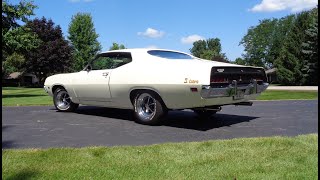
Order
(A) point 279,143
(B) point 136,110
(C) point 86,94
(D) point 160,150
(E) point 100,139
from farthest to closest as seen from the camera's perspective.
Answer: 1. (C) point 86,94
2. (B) point 136,110
3. (E) point 100,139
4. (A) point 279,143
5. (D) point 160,150

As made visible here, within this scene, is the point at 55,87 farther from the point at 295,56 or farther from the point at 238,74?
the point at 295,56

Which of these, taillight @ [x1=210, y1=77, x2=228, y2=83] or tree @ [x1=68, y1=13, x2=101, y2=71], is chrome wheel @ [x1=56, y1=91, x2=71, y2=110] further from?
tree @ [x1=68, y1=13, x2=101, y2=71]

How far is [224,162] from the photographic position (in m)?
4.49

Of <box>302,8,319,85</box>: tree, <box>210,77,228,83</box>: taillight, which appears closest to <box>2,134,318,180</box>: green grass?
<box>210,77,228,83</box>: taillight

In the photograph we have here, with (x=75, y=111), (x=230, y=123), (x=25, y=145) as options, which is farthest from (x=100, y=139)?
(x=75, y=111)

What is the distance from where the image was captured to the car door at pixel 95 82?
8.64 meters

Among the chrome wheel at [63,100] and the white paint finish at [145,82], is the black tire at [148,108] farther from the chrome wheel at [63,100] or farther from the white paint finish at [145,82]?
the chrome wheel at [63,100]

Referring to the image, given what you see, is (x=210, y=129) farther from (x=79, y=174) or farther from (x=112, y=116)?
(x=79, y=174)

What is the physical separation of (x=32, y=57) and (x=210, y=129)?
54382mm

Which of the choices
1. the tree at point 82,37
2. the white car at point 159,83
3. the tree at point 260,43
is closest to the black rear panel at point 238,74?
the white car at point 159,83

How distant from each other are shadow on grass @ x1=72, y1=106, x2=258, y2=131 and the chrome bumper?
70 centimetres

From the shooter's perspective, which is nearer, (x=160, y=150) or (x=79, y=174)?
(x=79, y=174)

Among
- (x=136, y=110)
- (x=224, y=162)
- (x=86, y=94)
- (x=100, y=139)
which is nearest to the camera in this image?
(x=224, y=162)

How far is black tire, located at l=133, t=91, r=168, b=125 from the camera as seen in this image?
25.1ft
